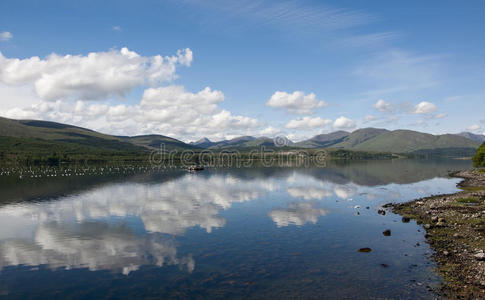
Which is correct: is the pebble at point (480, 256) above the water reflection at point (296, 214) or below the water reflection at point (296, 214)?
above

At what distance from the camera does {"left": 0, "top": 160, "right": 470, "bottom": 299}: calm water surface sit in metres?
29.7

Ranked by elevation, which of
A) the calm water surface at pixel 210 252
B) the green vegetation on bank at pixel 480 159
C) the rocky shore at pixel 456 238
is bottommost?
→ the calm water surface at pixel 210 252

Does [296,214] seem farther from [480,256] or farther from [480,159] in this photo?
[480,159]

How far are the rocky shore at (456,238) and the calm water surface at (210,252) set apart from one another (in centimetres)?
167

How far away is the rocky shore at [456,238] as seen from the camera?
28.3 metres

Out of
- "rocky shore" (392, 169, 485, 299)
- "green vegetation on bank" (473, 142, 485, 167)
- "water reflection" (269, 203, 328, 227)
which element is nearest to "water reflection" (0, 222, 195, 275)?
"water reflection" (269, 203, 328, 227)

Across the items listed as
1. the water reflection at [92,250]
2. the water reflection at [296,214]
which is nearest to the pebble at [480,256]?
the water reflection at [296,214]

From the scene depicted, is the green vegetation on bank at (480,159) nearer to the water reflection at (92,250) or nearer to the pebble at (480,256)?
the pebble at (480,256)

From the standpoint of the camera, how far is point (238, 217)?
205ft

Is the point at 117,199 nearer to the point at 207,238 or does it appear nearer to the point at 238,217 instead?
the point at 238,217

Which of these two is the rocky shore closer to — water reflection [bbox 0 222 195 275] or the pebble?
the pebble

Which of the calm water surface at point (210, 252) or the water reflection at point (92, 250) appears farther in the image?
the water reflection at point (92, 250)

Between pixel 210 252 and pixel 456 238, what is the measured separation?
3475cm

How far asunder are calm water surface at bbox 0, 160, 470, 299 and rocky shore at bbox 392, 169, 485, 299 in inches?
65.7
